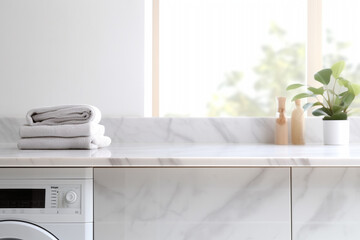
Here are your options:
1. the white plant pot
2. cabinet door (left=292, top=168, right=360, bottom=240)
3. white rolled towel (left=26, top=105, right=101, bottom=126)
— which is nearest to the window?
the white plant pot

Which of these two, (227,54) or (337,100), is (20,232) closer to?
(337,100)

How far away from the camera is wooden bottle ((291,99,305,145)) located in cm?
179

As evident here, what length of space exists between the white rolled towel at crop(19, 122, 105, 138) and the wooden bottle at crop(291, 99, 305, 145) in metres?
0.86

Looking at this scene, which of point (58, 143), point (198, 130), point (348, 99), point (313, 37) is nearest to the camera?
point (58, 143)

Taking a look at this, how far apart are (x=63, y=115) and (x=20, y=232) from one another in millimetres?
494

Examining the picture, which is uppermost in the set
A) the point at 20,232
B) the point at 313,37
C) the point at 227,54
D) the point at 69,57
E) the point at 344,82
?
the point at 227,54

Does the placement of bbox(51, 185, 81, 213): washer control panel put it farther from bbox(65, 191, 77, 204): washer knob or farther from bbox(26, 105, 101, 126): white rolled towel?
bbox(26, 105, 101, 126): white rolled towel

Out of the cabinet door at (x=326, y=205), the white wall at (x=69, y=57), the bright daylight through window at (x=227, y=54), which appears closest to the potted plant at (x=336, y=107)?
the cabinet door at (x=326, y=205)

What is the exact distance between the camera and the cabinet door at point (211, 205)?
1.21 m

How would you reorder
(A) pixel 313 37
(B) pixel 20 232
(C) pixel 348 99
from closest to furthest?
(B) pixel 20 232, (C) pixel 348 99, (A) pixel 313 37

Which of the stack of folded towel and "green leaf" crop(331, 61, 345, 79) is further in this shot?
"green leaf" crop(331, 61, 345, 79)

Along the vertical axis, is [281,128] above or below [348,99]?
below

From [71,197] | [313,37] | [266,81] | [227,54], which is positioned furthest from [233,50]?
[71,197]

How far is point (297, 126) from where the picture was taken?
1807mm
